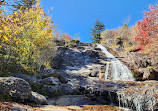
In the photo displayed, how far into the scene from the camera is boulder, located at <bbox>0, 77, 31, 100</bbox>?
383 centimetres

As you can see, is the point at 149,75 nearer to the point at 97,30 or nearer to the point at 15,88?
the point at 15,88

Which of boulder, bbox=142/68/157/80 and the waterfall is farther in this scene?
the waterfall

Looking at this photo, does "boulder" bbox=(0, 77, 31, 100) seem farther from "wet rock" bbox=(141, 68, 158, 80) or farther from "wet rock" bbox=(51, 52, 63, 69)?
"wet rock" bbox=(141, 68, 158, 80)

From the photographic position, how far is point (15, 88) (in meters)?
3.98

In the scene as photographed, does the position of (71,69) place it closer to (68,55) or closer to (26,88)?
(68,55)

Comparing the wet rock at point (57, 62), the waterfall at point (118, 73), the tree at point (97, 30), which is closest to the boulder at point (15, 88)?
the waterfall at point (118, 73)

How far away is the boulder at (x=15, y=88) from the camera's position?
12.6 ft

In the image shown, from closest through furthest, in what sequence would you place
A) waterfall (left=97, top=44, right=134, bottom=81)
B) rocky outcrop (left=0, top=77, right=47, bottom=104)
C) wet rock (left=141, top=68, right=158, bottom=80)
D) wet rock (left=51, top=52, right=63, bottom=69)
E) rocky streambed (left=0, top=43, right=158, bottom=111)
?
rocky outcrop (left=0, top=77, right=47, bottom=104), rocky streambed (left=0, top=43, right=158, bottom=111), wet rock (left=141, top=68, right=158, bottom=80), waterfall (left=97, top=44, right=134, bottom=81), wet rock (left=51, top=52, right=63, bottom=69)

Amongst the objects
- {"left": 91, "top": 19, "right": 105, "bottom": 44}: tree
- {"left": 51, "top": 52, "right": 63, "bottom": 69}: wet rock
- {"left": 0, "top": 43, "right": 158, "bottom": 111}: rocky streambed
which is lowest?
{"left": 0, "top": 43, "right": 158, "bottom": 111}: rocky streambed

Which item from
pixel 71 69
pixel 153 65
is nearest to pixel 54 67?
pixel 71 69

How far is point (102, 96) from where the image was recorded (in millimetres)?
6484

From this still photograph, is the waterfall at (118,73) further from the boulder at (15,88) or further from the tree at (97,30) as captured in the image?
the tree at (97,30)

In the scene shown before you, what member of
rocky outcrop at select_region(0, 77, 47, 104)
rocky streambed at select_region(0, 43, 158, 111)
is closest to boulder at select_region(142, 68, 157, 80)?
rocky streambed at select_region(0, 43, 158, 111)

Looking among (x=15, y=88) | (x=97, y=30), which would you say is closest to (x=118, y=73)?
(x=15, y=88)
